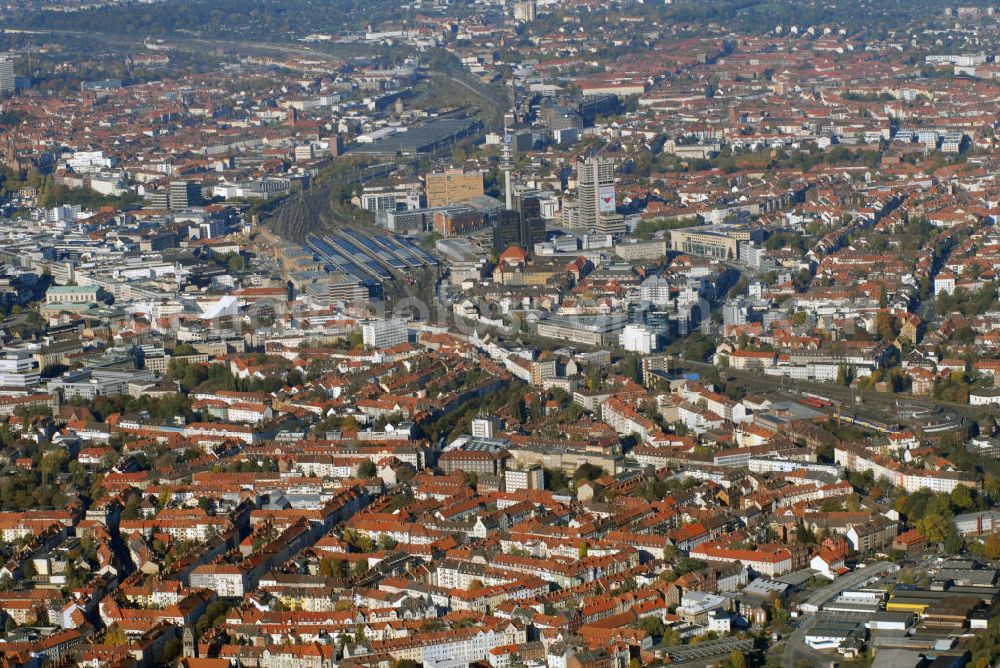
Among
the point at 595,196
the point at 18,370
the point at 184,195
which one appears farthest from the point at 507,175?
the point at 18,370

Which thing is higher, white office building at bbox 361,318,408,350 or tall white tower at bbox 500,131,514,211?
white office building at bbox 361,318,408,350

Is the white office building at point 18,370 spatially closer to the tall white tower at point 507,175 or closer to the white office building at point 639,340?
the white office building at point 639,340

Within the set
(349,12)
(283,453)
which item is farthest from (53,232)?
(349,12)

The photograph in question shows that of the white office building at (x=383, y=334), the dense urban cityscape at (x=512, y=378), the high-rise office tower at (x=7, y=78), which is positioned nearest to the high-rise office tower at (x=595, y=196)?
the dense urban cityscape at (x=512, y=378)

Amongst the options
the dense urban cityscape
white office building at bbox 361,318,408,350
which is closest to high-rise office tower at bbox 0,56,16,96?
the dense urban cityscape

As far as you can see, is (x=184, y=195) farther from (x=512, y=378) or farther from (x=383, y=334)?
(x=512, y=378)

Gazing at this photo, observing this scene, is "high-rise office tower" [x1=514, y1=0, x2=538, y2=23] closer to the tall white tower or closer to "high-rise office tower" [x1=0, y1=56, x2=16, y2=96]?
"high-rise office tower" [x1=0, y1=56, x2=16, y2=96]
